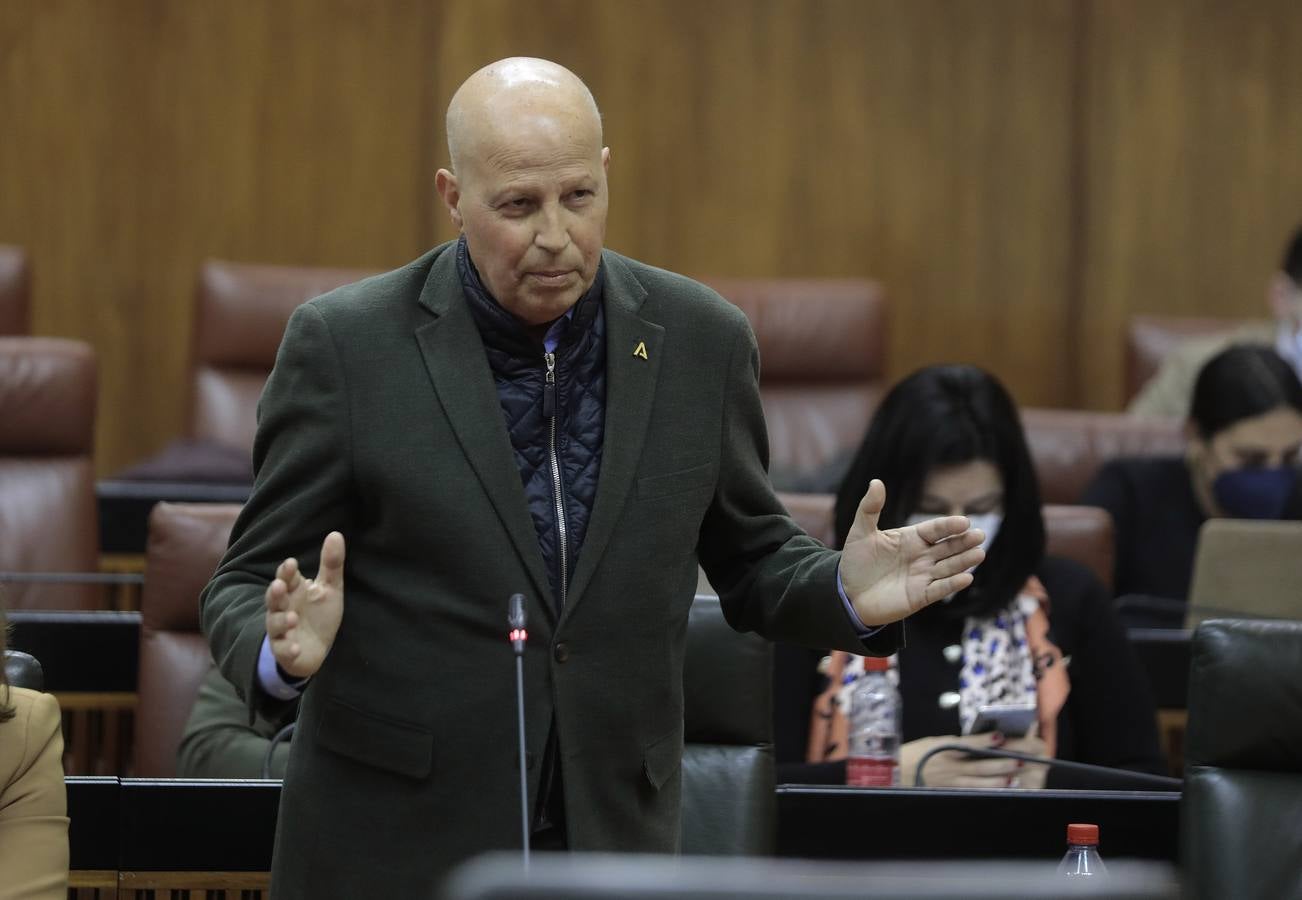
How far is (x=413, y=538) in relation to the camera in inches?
57.4

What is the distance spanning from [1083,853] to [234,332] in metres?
2.97

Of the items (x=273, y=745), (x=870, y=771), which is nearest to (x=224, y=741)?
(x=273, y=745)

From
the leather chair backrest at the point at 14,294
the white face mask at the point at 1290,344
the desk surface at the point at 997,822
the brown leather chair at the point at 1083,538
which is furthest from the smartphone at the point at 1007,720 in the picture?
the leather chair backrest at the point at 14,294

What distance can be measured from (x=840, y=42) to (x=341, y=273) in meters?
1.82

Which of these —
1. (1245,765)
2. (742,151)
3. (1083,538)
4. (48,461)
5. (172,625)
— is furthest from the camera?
(742,151)

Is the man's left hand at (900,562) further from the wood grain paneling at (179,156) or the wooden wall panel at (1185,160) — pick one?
the wooden wall panel at (1185,160)

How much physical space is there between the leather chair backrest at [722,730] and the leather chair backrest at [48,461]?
5.10ft

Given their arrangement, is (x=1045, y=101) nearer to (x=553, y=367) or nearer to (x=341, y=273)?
(x=341, y=273)

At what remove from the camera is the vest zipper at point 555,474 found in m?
1.48

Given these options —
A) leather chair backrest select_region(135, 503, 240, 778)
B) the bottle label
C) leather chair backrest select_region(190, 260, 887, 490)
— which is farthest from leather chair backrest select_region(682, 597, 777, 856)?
leather chair backrest select_region(190, 260, 887, 490)

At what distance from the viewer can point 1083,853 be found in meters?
1.79

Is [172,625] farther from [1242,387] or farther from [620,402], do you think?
[1242,387]

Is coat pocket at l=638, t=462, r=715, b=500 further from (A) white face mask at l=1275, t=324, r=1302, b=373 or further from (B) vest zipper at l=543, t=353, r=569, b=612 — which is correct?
(A) white face mask at l=1275, t=324, r=1302, b=373

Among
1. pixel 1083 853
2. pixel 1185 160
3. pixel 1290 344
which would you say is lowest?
pixel 1083 853
